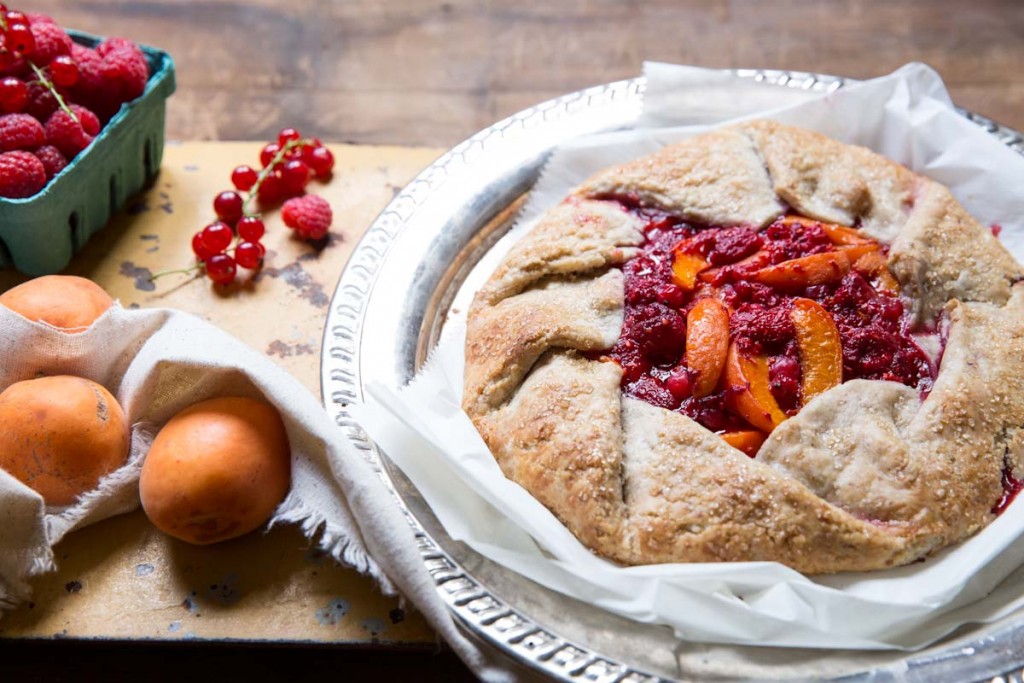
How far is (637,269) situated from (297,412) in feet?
2.68

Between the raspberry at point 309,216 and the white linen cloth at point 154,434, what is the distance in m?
0.62

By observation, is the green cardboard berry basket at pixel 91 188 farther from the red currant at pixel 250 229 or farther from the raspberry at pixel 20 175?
the red currant at pixel 250 229

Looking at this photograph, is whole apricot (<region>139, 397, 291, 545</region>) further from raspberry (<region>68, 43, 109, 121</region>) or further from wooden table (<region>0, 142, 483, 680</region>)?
raspberry (<region>68, 43, 109, 121</region>)

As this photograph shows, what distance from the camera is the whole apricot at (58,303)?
2287 millimetres

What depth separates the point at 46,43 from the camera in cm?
272

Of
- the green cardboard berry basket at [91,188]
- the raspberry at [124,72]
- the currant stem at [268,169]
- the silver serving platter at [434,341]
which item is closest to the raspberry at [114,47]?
the raspberry at [124,72]

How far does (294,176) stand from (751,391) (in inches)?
62.5

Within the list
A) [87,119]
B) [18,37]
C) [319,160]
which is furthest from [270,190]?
[18,37]

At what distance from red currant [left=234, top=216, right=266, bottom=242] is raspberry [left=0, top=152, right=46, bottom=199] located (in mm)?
516

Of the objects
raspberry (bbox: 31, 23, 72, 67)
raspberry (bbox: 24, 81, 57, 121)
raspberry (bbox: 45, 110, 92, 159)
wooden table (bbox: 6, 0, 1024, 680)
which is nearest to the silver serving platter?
wooden table (bbox: 6, 0, 1024, 680)

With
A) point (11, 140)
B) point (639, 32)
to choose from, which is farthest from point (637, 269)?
point (639, 32)

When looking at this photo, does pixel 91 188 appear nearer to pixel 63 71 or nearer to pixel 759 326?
pixel 63 71

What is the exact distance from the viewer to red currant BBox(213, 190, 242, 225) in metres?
2.91

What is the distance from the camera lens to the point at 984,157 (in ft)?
8.48
